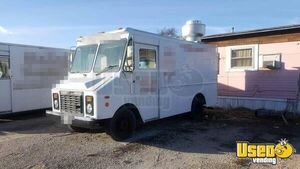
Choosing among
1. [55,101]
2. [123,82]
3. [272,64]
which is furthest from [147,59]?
[272,64]

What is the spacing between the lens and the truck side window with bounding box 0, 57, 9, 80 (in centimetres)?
998

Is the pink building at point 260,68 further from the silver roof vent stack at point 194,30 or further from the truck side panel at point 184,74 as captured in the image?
the truck side panel at point 184,74

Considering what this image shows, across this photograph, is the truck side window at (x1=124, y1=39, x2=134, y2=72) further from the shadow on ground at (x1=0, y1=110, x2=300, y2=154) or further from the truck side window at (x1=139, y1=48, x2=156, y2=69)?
the shadow on ground at (x1=0, y1=110, x2=300, y2=154)

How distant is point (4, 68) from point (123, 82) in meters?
5.68

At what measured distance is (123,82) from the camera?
21.9 feet

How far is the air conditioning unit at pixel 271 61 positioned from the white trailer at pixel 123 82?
4.41 m

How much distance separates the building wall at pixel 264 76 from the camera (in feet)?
36.2

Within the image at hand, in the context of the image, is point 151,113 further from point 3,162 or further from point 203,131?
point 3,162

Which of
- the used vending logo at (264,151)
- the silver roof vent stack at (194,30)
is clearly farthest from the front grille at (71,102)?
the silver roof vent stack at (194,30)

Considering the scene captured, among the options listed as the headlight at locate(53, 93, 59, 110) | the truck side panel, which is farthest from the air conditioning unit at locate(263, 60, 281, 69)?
the headlight at locate(53, 93, 59, 110)

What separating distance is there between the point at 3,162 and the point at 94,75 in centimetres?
271

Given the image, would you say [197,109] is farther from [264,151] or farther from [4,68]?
[4,68]

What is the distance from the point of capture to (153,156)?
590 cm

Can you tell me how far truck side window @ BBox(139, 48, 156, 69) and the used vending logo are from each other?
9.63 ft
